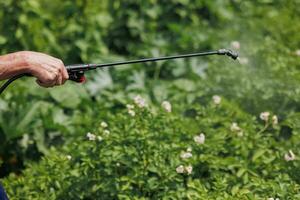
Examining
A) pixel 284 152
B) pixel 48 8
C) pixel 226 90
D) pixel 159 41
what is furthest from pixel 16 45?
pixel 284 152

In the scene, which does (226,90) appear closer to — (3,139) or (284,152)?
(284,152)

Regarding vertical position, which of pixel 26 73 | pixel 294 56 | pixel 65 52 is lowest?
pixel 65 52

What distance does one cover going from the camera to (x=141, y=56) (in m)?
5.78

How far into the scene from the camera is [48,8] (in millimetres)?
6316

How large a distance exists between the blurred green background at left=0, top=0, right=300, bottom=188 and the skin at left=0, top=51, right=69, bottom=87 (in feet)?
5.09

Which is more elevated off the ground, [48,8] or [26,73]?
[26,73]

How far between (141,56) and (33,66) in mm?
3156

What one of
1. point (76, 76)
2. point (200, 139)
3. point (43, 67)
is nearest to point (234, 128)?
point (200, 139)

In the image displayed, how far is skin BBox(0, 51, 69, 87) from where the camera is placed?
265cm

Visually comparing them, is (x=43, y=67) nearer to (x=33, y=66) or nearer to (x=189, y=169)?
(x=33, y=66)

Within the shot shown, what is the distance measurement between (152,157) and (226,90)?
54.7 inches

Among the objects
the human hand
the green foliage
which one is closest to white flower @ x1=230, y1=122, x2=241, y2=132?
the green foliage

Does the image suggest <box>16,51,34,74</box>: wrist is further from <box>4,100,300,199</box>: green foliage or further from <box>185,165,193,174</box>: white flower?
<box>185,165,193,174</box>: white flower

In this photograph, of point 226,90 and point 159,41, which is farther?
point 159,41
